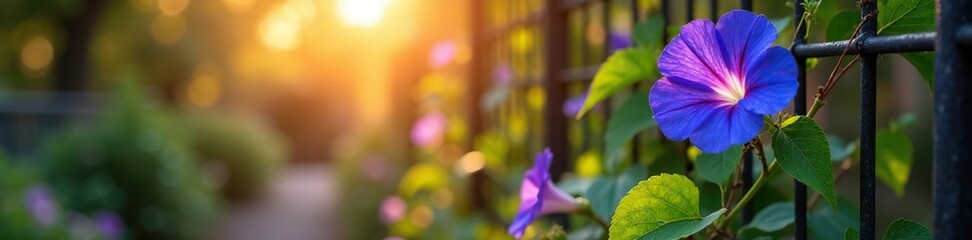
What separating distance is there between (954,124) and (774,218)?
367 millimetres

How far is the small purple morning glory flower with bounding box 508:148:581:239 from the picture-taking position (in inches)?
37.2

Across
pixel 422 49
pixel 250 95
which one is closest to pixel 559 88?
pixel 422 49

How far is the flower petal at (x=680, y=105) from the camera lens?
658 mm

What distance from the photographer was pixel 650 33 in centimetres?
113

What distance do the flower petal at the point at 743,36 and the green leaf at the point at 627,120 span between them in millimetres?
379

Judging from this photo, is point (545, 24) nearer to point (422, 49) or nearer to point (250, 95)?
point (422, 49)

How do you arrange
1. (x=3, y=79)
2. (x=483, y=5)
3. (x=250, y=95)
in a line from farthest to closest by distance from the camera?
(x=250, y=95), (x=3, y=79), (x=483, y=5)

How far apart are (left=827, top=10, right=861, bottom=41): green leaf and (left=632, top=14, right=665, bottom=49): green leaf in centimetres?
34

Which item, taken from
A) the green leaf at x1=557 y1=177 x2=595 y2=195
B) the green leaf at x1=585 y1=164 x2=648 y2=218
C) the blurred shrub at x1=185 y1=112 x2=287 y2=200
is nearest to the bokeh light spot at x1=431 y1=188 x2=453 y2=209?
the green leaf at x1=557 y1=177 x2=595 y2=195

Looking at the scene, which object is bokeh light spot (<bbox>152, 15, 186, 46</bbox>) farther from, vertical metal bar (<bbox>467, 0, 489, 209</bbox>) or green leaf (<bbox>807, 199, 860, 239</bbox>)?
green leaf (<bbox>807, 199, 860, 239</bbox>)

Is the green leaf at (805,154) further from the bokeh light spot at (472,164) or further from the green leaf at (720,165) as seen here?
the bokeh light spot at (472,164)

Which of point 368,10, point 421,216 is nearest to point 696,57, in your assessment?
point 421,216

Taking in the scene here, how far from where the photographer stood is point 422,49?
17.6ft

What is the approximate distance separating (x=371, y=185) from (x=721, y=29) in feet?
15.8
